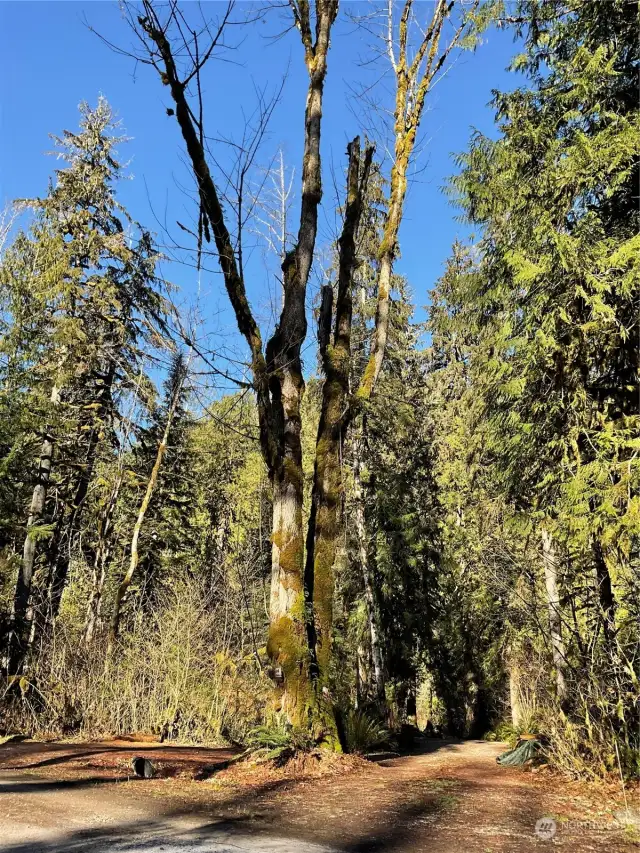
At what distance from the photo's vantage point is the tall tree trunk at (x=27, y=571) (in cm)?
1208

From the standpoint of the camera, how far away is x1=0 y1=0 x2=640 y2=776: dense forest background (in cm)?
688

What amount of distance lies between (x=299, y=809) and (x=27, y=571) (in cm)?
1071

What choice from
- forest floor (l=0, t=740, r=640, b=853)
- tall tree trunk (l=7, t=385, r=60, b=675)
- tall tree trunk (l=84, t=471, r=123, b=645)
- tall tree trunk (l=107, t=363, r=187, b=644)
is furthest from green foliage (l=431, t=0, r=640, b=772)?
tall tree trunk (l=7, t=385, r=60, b=675)

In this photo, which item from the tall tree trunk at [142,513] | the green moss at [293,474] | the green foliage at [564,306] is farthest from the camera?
the tall tree trunk at [142,513]

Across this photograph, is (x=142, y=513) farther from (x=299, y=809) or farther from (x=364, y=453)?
(x=299, y=809)

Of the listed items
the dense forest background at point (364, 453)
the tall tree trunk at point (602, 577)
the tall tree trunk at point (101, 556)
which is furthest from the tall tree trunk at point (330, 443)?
the tall tree trunk at point (101, 556)

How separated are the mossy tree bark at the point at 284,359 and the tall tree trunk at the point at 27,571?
230 inches

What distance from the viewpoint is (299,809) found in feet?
14.7

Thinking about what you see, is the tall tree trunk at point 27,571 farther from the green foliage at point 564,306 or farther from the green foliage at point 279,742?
the green foliage at point 564,306

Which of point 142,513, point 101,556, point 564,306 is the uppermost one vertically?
point 564,306

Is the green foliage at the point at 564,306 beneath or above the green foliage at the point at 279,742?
above

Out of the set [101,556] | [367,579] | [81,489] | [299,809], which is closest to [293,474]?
[299,809]

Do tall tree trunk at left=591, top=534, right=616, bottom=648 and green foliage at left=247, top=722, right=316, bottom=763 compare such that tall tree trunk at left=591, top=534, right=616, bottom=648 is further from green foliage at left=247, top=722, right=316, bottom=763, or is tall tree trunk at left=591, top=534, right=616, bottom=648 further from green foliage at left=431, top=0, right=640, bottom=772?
green foliage at left=247, top=722, right=316, bottom=763

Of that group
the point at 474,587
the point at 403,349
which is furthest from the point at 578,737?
the point at 474,587
